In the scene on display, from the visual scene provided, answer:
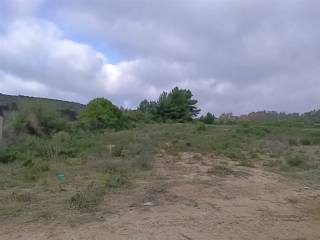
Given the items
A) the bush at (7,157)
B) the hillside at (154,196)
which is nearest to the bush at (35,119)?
the hillside at (154,196)

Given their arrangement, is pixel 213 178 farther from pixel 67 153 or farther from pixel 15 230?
pixel 67 153

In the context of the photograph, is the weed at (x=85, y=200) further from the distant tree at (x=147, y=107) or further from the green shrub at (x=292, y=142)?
the distant tree at (x=147, y=107)

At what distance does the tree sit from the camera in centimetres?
5409

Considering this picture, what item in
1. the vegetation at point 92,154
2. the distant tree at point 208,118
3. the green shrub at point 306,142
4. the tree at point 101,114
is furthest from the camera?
the distant tree at point 208,118

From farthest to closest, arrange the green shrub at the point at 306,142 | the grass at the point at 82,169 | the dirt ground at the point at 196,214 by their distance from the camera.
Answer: the green shrub at the point at 306,142 < the grass at the point at 82,169 < the dirt ground at the point at 196,214

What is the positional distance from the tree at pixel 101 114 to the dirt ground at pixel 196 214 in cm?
3799

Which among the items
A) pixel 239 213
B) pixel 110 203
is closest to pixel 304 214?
pixel 239 213

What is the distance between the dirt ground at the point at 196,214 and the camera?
355 inches

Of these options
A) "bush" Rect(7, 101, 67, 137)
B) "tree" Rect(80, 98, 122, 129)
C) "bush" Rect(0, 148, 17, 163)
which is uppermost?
"tree" Rect(80, 98, 122, 129)

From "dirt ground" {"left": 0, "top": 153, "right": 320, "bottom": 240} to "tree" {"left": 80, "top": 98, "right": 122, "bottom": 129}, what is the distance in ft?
125

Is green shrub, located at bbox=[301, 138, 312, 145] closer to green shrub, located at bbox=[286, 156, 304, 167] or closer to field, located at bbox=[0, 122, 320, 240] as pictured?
green shrub, located at bbox=[286, 156, 304, 167]

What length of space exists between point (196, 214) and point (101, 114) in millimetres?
47143

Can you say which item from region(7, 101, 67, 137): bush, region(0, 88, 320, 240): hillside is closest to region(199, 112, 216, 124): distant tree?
region(7, 101, 67, 137): bush

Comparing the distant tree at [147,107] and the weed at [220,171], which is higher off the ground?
the distant tree at [147,107]
